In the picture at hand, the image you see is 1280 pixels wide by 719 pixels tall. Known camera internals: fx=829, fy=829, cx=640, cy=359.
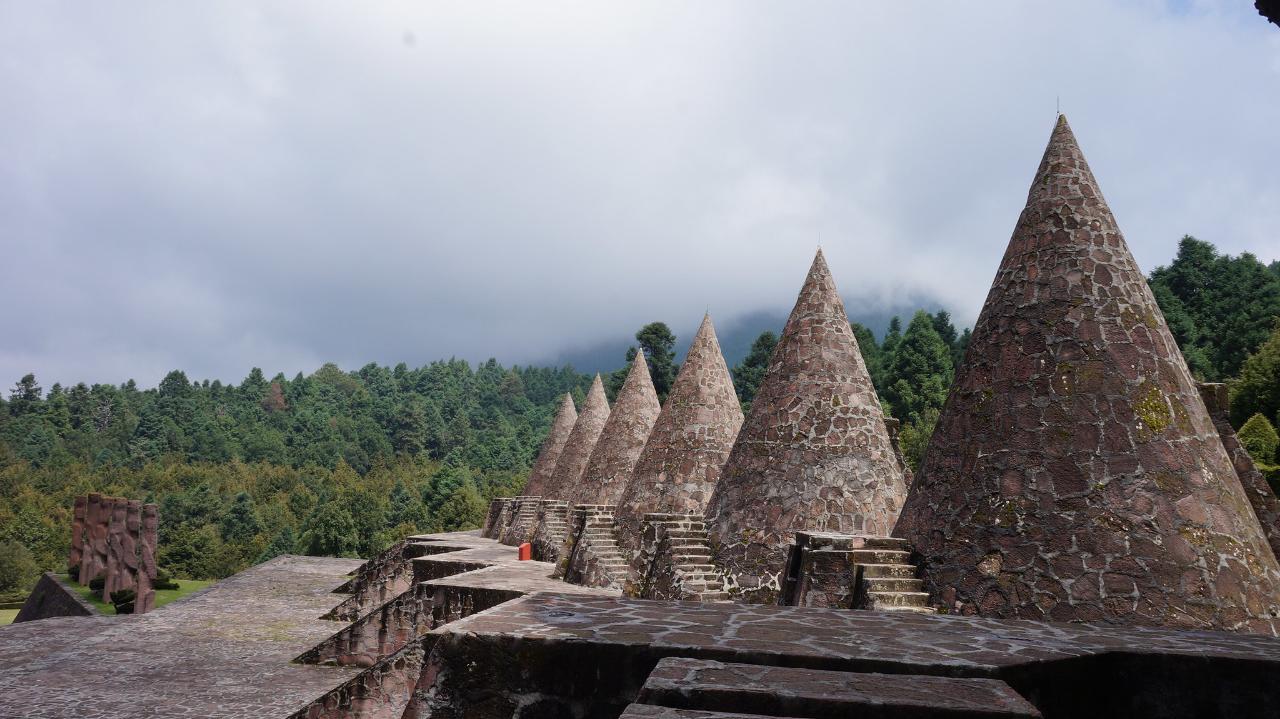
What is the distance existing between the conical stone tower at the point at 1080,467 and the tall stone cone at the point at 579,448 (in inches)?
474

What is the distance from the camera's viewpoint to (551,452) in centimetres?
2033

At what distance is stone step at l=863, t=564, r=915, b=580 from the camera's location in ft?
16.6

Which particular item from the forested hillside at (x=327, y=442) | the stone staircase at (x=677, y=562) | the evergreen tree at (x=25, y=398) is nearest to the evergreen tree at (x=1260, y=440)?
the forested hillside at (x=327, y=442)

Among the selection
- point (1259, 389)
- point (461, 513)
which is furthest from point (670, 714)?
point (461, 513)

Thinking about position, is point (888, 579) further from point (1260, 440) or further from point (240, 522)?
point (240, 522)

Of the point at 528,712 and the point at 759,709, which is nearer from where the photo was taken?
the point at 759,709

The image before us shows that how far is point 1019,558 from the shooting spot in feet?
15.3

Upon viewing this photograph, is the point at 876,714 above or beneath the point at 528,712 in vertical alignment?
above

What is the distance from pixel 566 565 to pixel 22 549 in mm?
26056

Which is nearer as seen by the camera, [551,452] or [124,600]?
[124,600]

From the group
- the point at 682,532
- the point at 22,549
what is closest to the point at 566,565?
the point at 682,532

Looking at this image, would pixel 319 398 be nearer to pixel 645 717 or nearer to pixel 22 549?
pixel 22 549

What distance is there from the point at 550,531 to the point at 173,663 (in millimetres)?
5980

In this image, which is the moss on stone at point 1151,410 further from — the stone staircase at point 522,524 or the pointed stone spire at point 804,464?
the stone staircase at point 522,524
